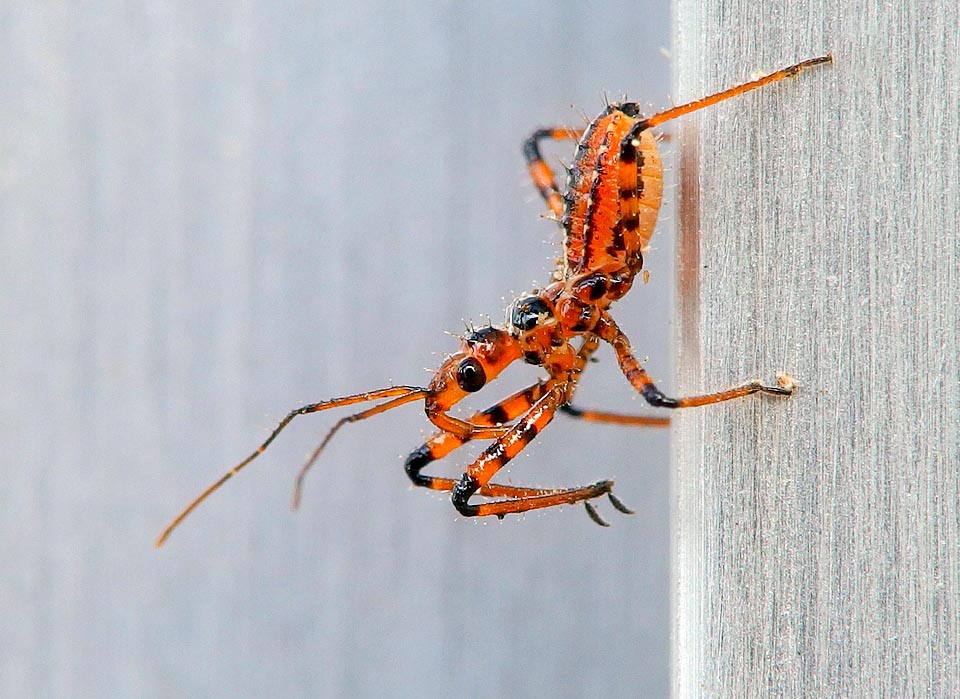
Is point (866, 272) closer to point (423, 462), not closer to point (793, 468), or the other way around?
point (793, 468)

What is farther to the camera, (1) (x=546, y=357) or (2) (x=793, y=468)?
(1) (x=546, y=357)

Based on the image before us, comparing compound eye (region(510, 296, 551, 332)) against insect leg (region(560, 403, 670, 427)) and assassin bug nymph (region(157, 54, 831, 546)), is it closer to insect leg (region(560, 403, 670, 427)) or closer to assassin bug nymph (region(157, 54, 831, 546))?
assassin bug nymph (region(157, 54, 831, 546))

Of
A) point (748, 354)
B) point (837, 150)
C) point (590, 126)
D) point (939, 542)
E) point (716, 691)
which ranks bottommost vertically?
point (716, 691)

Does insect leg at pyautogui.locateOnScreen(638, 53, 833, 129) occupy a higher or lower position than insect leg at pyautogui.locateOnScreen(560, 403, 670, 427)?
higher

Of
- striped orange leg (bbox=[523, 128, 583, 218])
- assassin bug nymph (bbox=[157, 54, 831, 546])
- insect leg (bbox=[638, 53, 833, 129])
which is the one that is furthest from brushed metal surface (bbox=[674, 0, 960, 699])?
striped orange leg (bbox=[523, 128, 583, 218])

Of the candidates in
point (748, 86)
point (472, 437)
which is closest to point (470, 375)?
point (472, 437)

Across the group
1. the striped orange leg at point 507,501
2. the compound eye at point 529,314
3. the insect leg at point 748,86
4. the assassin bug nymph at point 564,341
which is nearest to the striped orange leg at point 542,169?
the assassin bug nymph at point 564,341

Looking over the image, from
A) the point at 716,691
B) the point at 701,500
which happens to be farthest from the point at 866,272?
the point at 716,691
